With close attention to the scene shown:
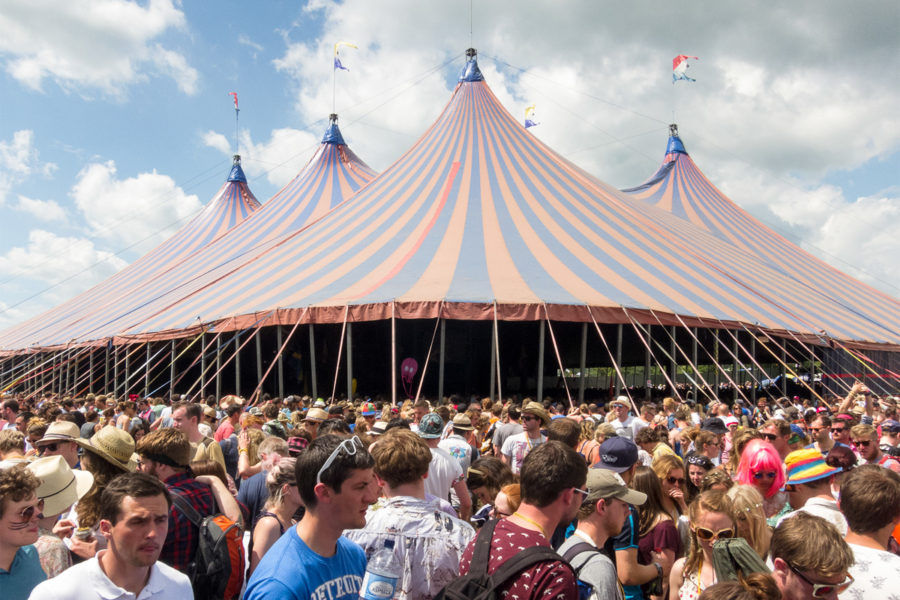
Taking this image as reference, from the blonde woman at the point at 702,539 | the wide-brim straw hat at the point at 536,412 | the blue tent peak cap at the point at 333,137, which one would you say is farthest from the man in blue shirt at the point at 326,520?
the blue tent peak cap at the point at 333,137

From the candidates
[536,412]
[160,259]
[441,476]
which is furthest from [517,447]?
[160,259]

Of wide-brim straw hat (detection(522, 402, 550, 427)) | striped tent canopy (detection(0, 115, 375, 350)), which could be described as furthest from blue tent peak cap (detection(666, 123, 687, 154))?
wide-brim straw hat (detection(522, 402, 550, 427))

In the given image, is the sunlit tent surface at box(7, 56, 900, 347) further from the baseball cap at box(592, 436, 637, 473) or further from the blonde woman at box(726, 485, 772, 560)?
the blonde woman at box(726, 485, 772, 560)

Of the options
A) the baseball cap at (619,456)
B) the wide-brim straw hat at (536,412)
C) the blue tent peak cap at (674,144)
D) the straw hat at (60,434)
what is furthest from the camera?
the blue tent peak cap at (674,144)

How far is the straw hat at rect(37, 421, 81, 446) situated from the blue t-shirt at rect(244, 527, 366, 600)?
2016 mm

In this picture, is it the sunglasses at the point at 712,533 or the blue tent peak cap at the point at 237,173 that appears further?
the blue tent peak cap at the point at 237,173

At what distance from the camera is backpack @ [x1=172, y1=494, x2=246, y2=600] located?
2.14 meters

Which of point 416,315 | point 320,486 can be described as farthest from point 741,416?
point 320,486

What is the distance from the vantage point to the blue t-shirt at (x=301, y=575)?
159cm

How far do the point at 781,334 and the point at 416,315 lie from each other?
254 inches

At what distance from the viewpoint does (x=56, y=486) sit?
2.17 metres

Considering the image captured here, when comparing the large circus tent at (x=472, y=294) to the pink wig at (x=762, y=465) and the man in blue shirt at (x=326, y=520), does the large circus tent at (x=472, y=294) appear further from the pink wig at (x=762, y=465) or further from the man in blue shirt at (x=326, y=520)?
the man in blue shirt at (x=326, y=520)

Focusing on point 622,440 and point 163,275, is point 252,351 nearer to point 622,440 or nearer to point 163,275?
point 163,275

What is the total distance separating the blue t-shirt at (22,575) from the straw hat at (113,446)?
26.2 inches
